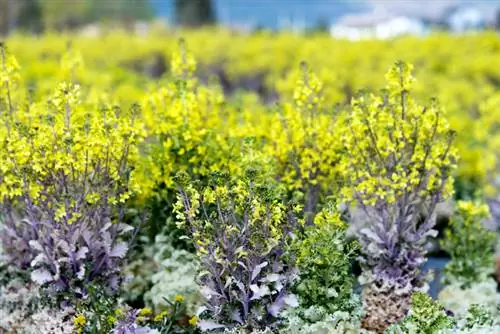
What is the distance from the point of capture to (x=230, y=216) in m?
3.74

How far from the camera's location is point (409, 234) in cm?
438

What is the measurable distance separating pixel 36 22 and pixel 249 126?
23.0 metres

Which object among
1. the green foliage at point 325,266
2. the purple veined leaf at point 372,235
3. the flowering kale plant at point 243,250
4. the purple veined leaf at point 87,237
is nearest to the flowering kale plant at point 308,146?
the purple veined leaf at point 372,235

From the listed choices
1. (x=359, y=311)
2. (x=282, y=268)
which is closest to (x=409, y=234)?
(x=359, y=311)

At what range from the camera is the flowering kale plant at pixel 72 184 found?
13.0ft

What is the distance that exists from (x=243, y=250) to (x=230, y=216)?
0.63 feet

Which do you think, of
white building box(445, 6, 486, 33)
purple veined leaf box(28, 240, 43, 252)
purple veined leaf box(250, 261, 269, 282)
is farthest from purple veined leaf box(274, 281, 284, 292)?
white building box(445, 6, 486, 33)

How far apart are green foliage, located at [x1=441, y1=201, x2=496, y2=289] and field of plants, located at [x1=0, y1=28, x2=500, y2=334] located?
0.01 m

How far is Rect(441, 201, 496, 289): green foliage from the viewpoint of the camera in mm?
4969

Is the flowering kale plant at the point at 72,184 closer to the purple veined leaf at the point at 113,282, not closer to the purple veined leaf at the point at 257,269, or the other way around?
the purple veined leaf at the point at 113,282

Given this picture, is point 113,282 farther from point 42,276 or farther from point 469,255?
point 469,255

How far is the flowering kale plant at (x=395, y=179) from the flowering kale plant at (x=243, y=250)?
76 cm

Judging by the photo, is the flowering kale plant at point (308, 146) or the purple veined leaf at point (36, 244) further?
the flowering kale plant at point (308, 146)

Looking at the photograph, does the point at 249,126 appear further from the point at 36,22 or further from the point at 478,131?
the point at 36,22
